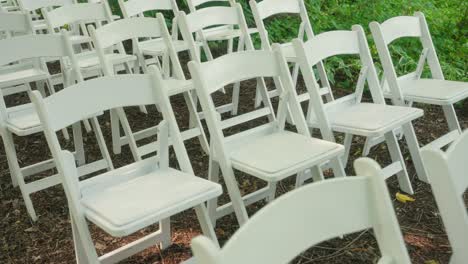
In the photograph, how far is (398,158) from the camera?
10.0ft

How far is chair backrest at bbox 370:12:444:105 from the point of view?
325 cm

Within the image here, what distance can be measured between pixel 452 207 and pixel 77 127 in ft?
8.71

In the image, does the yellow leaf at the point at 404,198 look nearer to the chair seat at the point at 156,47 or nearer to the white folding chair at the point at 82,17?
the chair seat at the point at 156,47

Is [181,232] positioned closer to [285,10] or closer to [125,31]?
[125,31]

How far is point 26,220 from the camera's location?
3.02m

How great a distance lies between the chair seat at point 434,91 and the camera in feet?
10.3

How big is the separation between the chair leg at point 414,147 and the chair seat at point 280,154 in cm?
95

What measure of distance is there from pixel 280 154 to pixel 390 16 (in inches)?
153

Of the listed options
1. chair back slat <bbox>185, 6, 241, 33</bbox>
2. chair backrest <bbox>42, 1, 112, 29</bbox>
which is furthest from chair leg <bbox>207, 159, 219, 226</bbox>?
chair backrest <bbox>42, 1, 112, 29</bbox>

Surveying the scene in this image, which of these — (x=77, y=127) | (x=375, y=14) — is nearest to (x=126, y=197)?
(x=77, y=127)

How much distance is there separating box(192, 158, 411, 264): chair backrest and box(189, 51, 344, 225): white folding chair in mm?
908

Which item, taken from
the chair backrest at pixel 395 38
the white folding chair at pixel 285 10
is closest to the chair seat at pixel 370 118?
the chair backrest at pixel 395 38

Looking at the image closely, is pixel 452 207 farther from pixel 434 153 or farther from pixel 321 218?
pixel 321 218

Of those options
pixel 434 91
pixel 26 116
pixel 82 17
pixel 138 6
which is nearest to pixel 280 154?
pixel 434 91
